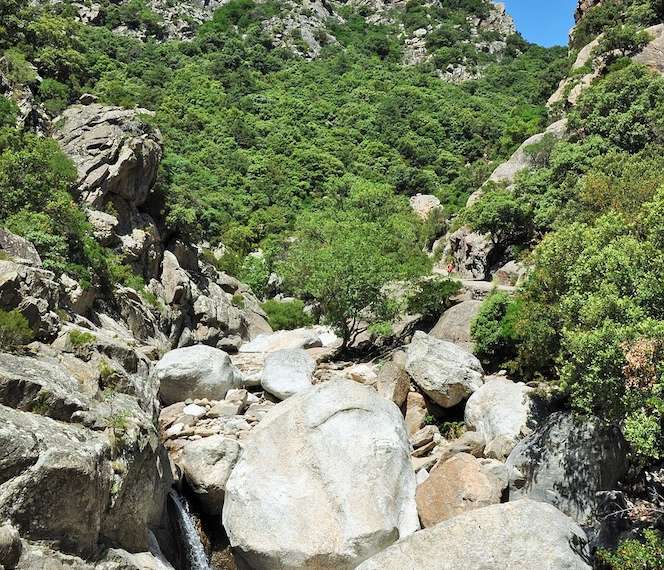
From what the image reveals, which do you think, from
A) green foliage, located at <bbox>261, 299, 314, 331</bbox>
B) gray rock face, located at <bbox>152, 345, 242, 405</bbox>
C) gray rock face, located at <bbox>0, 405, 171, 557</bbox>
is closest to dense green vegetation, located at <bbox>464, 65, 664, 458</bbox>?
gray rock face, located at <bbox>0, 405, 171, 557</bbox>

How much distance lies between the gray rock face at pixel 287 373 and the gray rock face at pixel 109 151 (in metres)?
17.3

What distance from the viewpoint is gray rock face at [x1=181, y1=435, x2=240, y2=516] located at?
14.4 meters

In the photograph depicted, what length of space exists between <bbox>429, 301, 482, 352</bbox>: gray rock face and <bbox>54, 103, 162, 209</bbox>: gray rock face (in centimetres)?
2102

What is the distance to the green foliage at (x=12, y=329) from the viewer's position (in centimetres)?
1230

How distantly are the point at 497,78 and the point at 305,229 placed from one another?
231 ft

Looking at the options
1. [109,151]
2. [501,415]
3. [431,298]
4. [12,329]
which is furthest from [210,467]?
[109,151]

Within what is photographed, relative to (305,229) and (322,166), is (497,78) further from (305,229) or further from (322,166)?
(305,229)

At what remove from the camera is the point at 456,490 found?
44.5ft

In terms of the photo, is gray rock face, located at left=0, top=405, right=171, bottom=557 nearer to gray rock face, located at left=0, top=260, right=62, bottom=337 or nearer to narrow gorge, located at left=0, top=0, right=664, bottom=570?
narrow gorge, located at left=0, top=0, right=664, bottom=570

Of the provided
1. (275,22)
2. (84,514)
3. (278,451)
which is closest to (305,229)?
(278,451)

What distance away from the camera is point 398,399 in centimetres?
1930

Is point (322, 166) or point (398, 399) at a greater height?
point (322, 166)

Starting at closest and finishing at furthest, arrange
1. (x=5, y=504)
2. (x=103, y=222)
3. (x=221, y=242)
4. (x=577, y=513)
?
(x=5, y=504) < (x=577, y=513) < (x=103, y=222) < (x=221, y=242)

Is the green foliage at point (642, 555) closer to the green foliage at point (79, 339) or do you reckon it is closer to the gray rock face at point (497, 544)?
the gray rock face at point (497, 544)
